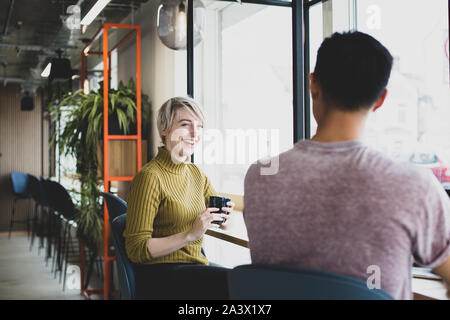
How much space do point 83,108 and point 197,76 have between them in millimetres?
970

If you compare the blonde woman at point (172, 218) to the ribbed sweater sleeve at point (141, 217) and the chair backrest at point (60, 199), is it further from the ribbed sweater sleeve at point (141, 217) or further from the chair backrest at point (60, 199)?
the chair backrest at point (60, 199)

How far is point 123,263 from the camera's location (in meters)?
1.74

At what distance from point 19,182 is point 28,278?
11.9ft

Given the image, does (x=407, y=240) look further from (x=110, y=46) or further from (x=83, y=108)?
(x=110, y=46)

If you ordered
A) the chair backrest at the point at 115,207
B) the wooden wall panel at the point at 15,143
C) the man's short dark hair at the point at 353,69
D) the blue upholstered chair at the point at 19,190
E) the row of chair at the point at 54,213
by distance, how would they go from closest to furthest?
1. the man's short dark hair at the point at 353,69
2. the chair backrest at the point at 115,207
3. the row of chair at the point at 54,213
4. the blue upholstered chair at the point at 19,190
5. the wooden wall panel at the point at 15,143

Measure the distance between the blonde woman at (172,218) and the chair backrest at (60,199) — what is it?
2970 mm

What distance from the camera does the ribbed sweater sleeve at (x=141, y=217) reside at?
1.68 meters

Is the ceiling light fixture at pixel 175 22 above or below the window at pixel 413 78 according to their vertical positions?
above

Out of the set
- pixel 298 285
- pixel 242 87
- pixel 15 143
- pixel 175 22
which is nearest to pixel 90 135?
pixel 242 87

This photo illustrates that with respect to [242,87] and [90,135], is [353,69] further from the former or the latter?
[90,135]

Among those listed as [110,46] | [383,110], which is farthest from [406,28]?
[110,46]

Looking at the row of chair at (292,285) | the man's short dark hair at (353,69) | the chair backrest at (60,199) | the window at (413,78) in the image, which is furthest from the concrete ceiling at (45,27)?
the row of chair at (292,285)

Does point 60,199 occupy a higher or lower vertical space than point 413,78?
lower

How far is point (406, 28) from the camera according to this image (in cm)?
198
